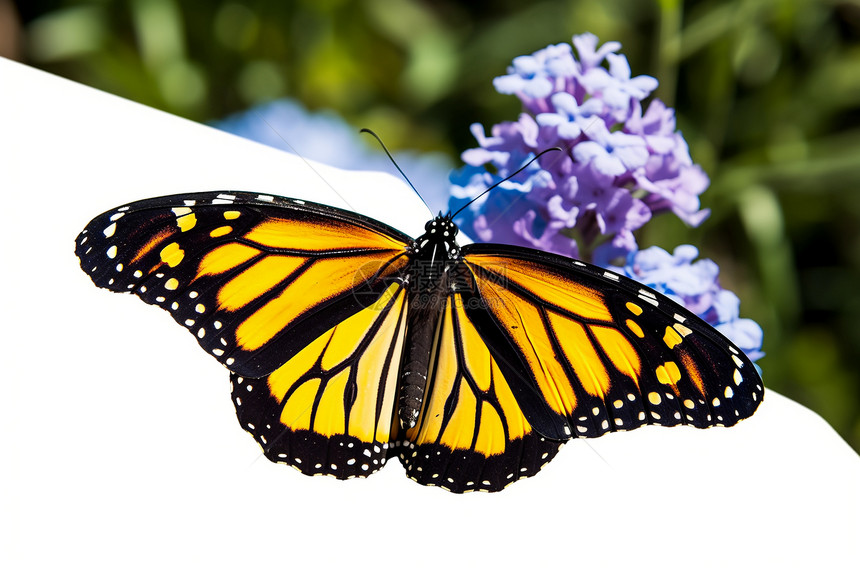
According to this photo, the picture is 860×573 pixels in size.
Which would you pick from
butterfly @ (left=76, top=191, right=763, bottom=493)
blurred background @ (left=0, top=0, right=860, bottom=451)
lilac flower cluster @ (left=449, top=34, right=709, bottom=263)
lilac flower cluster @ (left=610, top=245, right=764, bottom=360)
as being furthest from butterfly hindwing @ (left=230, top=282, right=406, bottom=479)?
blurred background @ (left=0, top=0, right=860, bottom=451)

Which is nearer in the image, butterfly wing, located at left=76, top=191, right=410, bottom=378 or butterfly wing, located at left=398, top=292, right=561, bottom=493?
butterfly wing, located at left=76, top=191, right=410, bottom=378

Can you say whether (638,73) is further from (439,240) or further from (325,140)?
(439,240)

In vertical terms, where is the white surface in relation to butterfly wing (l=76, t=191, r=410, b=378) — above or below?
below

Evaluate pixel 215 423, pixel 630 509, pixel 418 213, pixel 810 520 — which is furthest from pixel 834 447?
pixel 215 423

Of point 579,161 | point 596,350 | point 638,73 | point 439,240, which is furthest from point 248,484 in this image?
point 638,73

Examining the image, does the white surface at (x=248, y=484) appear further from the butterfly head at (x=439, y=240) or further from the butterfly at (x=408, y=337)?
the butterfly head at (x=439, y=240)

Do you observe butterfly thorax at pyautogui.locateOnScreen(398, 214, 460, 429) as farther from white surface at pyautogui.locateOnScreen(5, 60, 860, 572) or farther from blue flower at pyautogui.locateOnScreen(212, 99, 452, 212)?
blue flower at pyautogui.locateOnScreen(212, 99, 452, 212)
